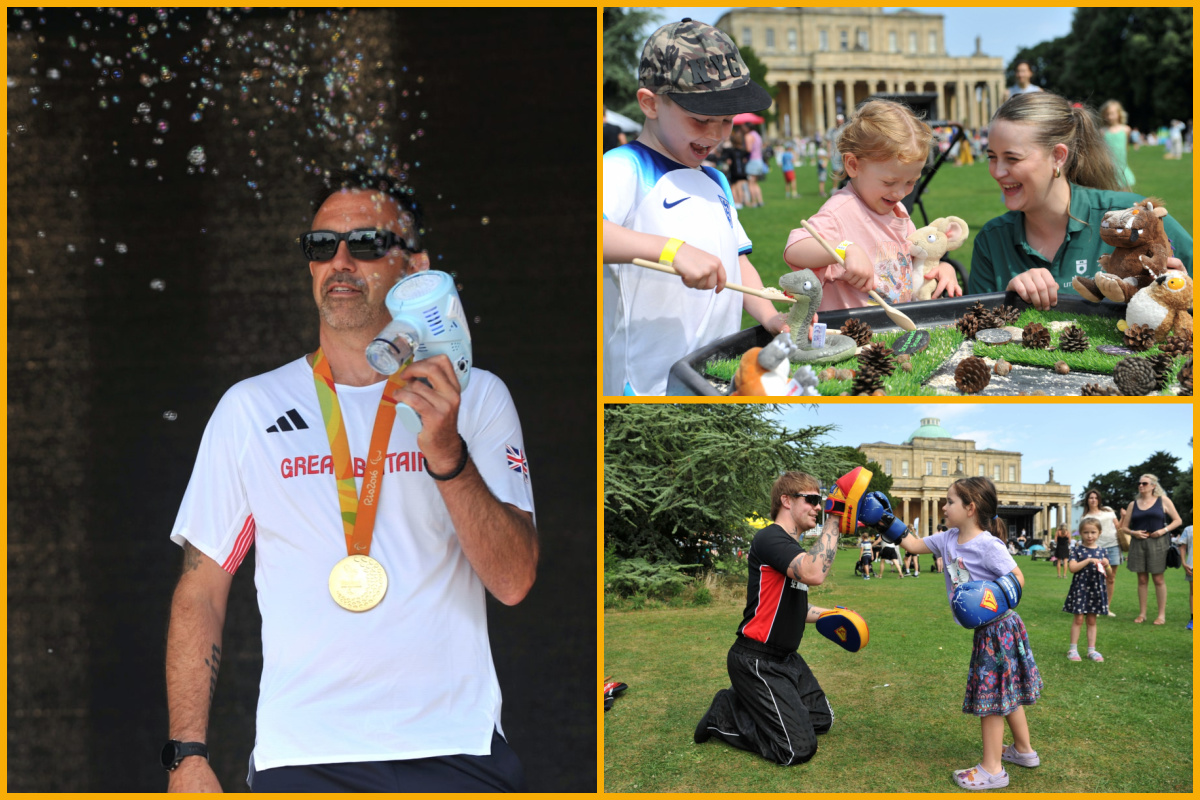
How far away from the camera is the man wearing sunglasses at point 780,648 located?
2.93 metres

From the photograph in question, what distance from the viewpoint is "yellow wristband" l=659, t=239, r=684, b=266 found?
226cm

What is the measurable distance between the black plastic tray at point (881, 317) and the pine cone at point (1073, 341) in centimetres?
22

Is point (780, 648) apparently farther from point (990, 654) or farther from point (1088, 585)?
point (1088, 585)

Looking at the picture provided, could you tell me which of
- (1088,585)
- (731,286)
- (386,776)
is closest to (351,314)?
(731,286)

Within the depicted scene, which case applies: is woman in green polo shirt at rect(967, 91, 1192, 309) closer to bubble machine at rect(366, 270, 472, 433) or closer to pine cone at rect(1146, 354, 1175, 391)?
pine cone at rect(1146, 354, 1175, 391)

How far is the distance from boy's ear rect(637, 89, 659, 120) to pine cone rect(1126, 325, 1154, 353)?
4.19 ft

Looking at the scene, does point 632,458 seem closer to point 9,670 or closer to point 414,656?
point 414,656

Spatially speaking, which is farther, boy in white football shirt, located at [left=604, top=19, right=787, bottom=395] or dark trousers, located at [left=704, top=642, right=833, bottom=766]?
dark trousers, located at [left=704, top=642, right=833, bottom=766]

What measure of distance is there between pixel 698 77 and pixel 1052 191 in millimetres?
1041

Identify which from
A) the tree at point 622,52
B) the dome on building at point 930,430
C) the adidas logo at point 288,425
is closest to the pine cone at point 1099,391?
the dome on building at point 930,430

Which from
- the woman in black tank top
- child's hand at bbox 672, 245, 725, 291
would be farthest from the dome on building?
the woman in black tank top

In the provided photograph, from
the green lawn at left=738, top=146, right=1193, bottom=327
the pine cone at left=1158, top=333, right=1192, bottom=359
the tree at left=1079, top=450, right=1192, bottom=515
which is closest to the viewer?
the pine cone at left=1158, top=333, right=1192, bottom=359

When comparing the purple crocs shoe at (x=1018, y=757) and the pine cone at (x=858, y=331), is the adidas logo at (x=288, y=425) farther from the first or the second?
the purple crocs shoe at (x=1018, y=757)

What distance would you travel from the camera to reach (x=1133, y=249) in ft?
8.12
